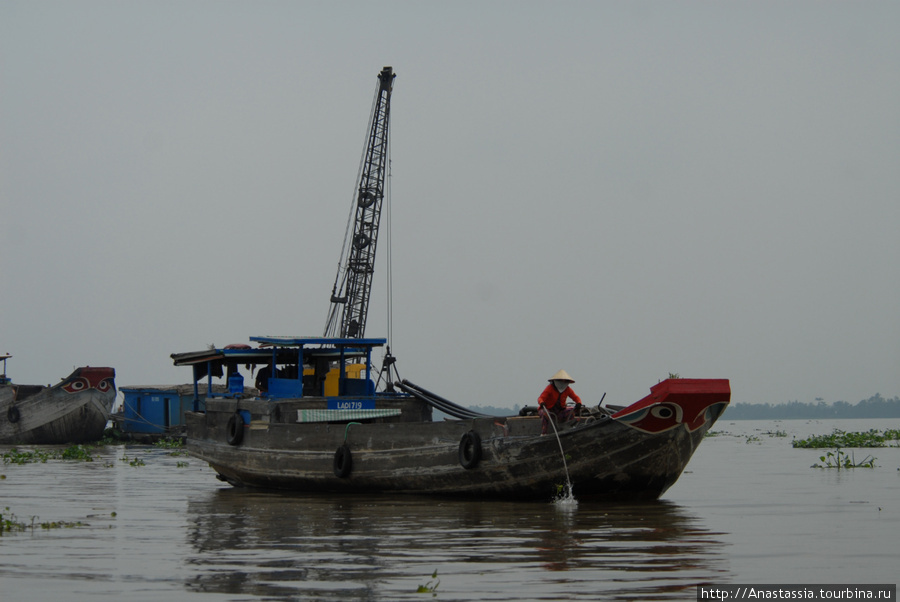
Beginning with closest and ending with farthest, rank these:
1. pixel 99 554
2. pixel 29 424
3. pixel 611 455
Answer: pixel 99 554, pixel 611 455, pixel 29 424

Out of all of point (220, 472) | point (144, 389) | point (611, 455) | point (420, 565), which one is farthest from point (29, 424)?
point (420, 565)

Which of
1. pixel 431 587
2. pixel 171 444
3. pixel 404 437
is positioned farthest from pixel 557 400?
pixel 171 444

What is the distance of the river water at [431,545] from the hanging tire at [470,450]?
0.56m

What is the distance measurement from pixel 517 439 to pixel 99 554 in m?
6.31

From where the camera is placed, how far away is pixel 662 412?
1303 centimetres

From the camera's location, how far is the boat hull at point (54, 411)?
36.7m

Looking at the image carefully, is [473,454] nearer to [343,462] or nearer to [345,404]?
[343,462]

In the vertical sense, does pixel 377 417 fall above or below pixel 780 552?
above

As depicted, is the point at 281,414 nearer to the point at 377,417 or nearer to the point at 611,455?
the point at 377,417

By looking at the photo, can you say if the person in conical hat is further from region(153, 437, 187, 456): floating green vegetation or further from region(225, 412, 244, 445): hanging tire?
region(153, 437, 187, 456): floating green vegetation

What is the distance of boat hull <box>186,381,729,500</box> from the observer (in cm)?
1332

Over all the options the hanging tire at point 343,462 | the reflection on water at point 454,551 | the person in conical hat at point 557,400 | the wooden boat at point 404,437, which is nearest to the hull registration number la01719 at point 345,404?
the wooden boat at point 404,437

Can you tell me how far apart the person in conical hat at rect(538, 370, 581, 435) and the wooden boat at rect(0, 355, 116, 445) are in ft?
91.2

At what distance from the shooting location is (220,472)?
19.2 m
